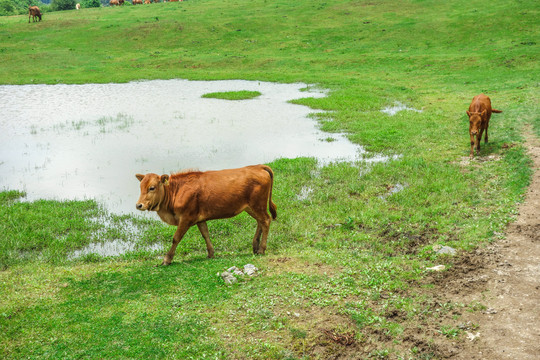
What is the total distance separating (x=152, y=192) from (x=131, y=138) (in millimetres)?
11946

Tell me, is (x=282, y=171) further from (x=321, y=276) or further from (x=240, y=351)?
(x=240, y=351)

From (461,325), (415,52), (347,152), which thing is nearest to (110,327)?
(461,325)

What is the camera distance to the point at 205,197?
29.6 ft

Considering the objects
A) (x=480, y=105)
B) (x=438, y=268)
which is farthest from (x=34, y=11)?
(x=438, y=268)

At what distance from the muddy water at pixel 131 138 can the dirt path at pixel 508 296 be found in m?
8.16

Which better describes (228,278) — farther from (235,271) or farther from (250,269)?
(250,269)

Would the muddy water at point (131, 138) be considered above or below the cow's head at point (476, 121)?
below

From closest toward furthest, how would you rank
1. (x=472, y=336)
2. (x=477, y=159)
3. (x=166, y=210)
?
(x=472, y=336) → (x=166, y=210) → (x=477, y=159)

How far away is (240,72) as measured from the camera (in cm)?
3772

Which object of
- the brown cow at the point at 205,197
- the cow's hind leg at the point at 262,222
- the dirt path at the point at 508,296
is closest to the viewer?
the dirt path at the point at 508,296

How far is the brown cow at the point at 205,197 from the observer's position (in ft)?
29.4

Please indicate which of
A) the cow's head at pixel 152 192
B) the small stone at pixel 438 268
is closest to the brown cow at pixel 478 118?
the small stone at pixel 438 268

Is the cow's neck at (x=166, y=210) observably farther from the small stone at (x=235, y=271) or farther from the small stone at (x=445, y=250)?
the small stone at (x=445, y=250)

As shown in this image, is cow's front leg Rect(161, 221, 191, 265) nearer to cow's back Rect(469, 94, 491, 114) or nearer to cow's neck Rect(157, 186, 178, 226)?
cow's neck Rect(157, 186, 178, 226)
